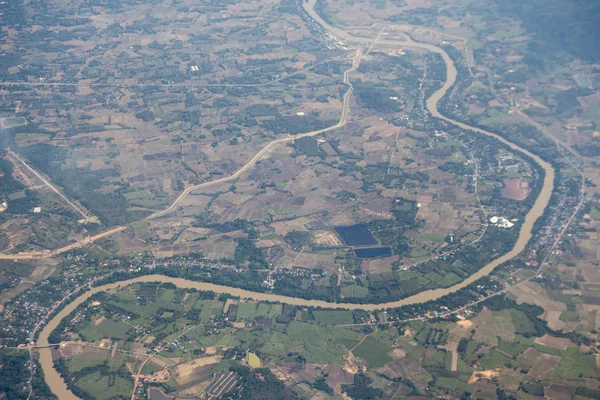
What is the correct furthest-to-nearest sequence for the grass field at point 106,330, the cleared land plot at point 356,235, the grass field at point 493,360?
the cleared land plot at point 356,235, the grass field at point 106,330, the grass field at point 493,360

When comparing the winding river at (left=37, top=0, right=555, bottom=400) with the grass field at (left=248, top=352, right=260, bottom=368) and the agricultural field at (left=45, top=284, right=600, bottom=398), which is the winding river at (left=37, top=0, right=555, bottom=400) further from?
the grass field at (left=248, top=352, right=260, bottom=368)

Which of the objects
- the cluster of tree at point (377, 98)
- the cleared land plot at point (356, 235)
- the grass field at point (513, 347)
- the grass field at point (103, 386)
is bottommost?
the grass field at point (103, 386)

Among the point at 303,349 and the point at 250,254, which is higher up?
the point at 250,254

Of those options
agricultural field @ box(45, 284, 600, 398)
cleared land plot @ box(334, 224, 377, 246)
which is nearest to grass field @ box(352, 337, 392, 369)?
agricultural field @ box(45, 284, 600, 398)

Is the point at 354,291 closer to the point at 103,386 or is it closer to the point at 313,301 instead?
the point at 313,301

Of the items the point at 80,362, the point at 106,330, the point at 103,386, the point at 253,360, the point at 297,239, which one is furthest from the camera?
the point at 297,239

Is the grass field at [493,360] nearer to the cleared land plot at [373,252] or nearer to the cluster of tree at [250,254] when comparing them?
the cleared land plot at [373,252]

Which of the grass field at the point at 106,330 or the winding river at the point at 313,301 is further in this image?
the grass field at the point at 106,330

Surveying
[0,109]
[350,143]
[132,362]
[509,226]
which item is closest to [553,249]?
[509,226]

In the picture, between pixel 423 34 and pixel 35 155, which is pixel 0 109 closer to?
pixel 35 155

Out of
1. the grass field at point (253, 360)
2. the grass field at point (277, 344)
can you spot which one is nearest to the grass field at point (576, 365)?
the grass field at point (277, 344)

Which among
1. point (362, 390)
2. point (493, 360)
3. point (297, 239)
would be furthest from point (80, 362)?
point (493, 360)

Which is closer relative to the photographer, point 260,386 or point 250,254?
point 260,386
